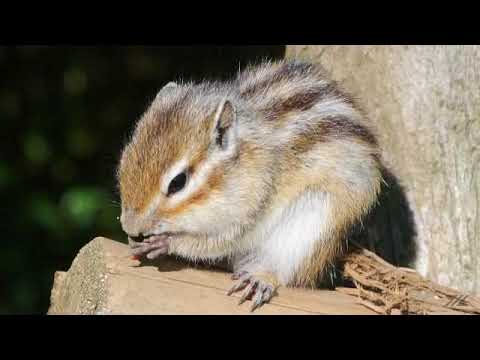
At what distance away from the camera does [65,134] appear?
14.1 feet

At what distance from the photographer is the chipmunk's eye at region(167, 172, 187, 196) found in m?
2.62

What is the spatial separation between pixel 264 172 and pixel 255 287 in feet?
1.53

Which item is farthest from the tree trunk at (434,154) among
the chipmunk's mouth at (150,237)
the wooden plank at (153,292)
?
the chipmunk's mouth at (150,237)

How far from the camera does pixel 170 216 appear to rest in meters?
2.67

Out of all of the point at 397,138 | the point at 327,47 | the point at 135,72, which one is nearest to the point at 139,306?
the point at 397,138

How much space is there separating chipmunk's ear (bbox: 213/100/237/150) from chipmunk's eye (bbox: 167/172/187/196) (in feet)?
0.72

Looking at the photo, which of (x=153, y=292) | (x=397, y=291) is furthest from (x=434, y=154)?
(x=153, y=292)

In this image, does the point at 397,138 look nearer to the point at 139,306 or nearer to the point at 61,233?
the point at 139,306

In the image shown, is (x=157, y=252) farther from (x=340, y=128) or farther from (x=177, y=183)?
(x=340, y=128)

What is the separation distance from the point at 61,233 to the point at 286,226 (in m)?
1.55

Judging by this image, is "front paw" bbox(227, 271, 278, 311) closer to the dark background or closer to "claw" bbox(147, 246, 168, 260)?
"claw" bbox(147, 246, 168, 260)

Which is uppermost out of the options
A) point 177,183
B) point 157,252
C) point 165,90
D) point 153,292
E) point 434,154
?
point 165,90

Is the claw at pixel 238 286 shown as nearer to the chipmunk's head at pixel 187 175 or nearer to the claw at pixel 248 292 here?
the claw at pixel 248 292

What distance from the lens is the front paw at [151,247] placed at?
2.54 metres
